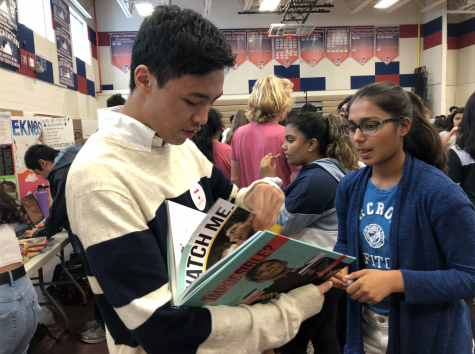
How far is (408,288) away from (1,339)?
2232 millimetres

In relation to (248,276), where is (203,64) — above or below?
above

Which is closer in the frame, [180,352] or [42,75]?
[180,352]

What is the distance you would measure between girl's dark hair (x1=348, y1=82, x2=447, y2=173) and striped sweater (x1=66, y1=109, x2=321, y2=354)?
78 centimetres

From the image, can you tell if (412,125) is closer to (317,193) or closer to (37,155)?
(317,193)

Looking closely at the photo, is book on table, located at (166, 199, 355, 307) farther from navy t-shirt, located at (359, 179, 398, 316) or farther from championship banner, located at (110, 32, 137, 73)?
championship banner, located at (110, 32, 137, 73)

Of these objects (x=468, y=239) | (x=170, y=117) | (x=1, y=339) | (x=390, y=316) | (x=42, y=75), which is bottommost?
(x=1, y=339)

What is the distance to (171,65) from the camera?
2.44 ft

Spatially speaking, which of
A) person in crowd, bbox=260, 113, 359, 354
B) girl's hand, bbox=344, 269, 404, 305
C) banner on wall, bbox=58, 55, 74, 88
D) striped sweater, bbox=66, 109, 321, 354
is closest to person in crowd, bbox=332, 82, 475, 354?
girl's hand, bbox=344, 269, 404, 305

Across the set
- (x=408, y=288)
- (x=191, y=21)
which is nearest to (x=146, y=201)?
(x=191, y=21)

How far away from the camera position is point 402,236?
1125 millimetres

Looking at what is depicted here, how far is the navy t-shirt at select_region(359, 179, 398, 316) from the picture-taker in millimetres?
1207

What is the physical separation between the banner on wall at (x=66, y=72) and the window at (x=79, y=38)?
76cm

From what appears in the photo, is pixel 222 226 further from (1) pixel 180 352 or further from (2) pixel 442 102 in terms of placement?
(2) pixel 442 102

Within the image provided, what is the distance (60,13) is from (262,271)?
7.94 meters
